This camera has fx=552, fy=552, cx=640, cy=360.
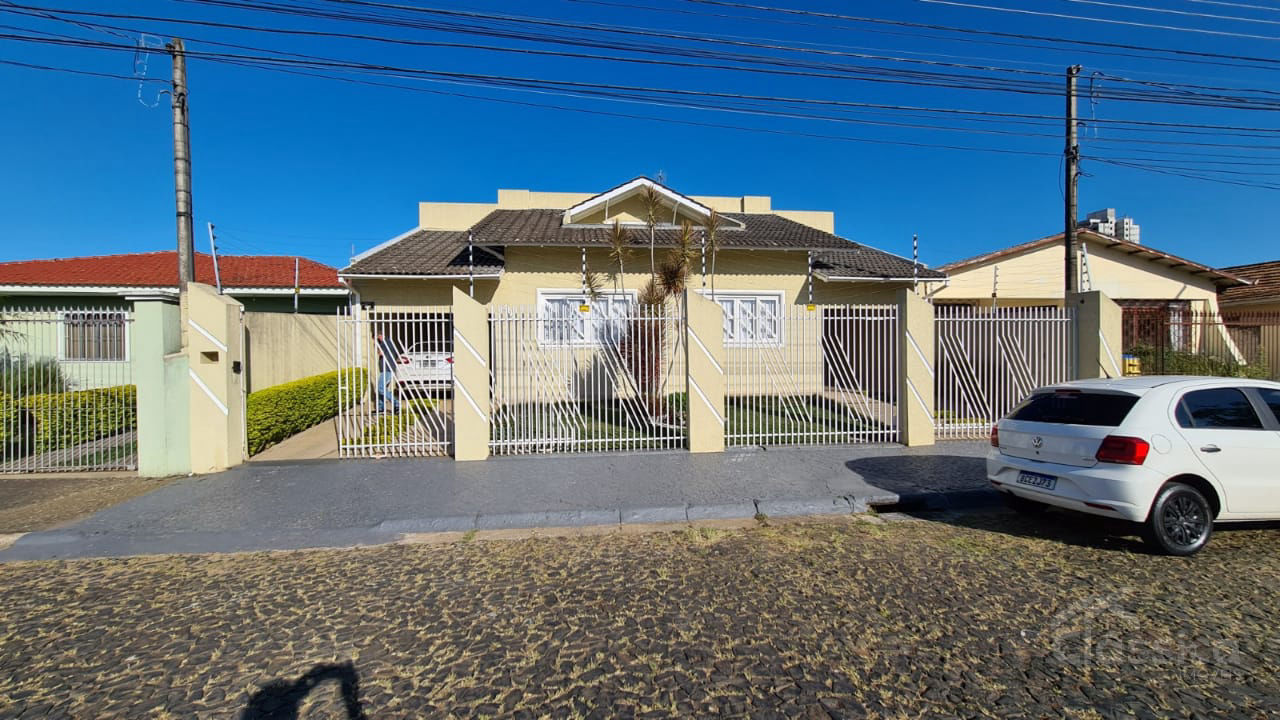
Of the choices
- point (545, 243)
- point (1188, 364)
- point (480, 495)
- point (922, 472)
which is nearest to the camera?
point (480, 495)

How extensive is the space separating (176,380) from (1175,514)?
10.9 metres

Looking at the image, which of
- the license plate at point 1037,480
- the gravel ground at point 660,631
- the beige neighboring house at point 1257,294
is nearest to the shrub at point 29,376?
the gravel ground at point 660,631

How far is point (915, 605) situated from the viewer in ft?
12.2

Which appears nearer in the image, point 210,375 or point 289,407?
point 210,375

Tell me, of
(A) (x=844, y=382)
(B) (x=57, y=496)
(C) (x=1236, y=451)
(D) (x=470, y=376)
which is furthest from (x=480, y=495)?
(C) (x=1236, y=451)

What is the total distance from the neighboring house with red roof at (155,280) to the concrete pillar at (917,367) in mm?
14895

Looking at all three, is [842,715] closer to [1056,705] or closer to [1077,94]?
[1056,705]

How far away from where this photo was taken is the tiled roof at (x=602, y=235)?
12359mm

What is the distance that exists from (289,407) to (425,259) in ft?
16.0

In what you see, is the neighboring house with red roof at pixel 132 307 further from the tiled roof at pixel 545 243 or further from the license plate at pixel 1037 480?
the license plate at pixel 1037 480

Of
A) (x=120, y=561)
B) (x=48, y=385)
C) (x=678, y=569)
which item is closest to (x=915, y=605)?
(x=678, y=569)

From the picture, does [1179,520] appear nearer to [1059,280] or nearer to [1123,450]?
[1123,450]

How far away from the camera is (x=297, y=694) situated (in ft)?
9.26

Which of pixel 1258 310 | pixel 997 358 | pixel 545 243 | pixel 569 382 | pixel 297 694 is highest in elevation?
pixel 545 243
